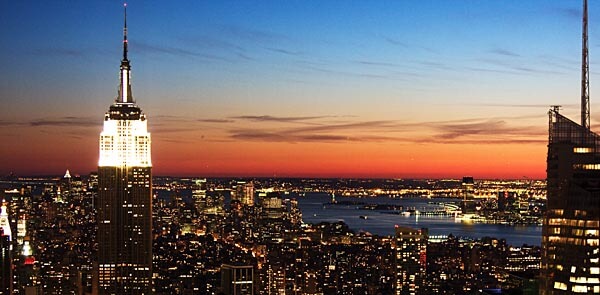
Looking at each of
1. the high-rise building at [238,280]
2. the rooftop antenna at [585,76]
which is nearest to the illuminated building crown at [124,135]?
the high-rise building at [238,280]

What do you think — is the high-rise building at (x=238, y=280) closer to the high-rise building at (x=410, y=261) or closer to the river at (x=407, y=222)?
the high-rise building at (x=410, y=261)

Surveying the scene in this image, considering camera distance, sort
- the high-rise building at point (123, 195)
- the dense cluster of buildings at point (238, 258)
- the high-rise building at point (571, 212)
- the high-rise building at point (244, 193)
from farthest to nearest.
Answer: the high-rise building at point (244, 193) → the dense cluster of buildings at point (238, 258) → the high-rise building at point (123, 195) → the high-rise building at point (571, 212)

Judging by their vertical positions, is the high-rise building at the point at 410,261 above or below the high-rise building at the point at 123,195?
below

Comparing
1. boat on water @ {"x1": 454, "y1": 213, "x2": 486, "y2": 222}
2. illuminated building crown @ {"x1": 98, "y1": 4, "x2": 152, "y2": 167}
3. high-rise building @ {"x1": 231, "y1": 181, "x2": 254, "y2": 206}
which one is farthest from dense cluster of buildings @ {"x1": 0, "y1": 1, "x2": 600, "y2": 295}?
high-rise building @ {"x1": 231, "y1": 181, "x2": 254, "y2": 206}

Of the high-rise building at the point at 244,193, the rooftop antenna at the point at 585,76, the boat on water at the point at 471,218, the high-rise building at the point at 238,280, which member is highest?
the rooftop antenna at the point at 585,76

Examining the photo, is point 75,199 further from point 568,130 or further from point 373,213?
point 373,213

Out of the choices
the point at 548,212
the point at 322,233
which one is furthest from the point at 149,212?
the point at 322,233
